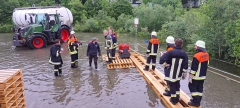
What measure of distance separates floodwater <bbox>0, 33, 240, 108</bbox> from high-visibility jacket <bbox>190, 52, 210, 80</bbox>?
1190 mm

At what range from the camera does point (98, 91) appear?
23.4 feet

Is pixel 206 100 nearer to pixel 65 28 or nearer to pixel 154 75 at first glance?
pixel 154 75

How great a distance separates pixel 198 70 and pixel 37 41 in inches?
470

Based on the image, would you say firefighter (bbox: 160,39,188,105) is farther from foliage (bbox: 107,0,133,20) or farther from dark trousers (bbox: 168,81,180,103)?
foliage (bbox: 107,0,133,20)

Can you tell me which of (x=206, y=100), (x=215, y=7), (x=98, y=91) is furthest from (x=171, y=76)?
(x=215, y=7)

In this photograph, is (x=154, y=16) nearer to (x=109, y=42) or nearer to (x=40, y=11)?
(x=40, y=11)

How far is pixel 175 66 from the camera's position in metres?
5.44

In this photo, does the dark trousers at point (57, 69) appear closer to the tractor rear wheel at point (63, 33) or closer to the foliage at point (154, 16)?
the tractor rear wheel at point (63, 33)

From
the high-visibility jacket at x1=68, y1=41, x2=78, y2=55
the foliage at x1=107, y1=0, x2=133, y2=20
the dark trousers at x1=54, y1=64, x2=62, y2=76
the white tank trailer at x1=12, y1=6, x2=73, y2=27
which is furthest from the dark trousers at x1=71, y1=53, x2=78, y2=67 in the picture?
the foliage at x1=107, y1=0, x2=133, y2=20

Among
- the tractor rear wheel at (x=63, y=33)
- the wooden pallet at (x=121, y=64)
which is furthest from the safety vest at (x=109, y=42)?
the tractor rear wheel at (x=63, y=33)

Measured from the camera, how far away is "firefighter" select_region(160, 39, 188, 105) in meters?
5.34

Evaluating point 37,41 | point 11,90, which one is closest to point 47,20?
point 37,41

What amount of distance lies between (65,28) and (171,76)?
12.7 metres

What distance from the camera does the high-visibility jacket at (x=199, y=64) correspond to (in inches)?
201
